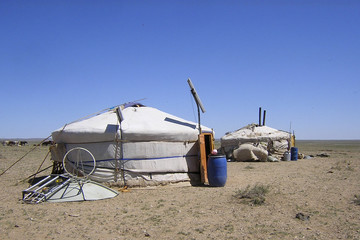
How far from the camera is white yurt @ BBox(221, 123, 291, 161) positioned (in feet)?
51.7

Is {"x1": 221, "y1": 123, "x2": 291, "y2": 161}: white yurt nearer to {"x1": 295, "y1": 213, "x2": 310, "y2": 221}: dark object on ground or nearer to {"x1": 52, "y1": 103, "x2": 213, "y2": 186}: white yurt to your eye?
{"x1": 52, "y1": 103, "x2": 213, "y2": 186}: white yurt

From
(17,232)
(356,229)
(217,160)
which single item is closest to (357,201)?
(356,229)

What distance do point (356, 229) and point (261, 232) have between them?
1339mm

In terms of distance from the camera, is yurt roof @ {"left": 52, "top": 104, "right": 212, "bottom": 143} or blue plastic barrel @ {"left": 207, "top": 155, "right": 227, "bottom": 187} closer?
yurt roof @ {"left": 52, "top": 104, "right": 212, "bottom": 143}

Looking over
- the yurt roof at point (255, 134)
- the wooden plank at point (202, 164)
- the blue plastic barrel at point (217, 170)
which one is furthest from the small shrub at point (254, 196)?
the yurt roof at point (255, 134)

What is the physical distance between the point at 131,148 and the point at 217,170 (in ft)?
7.00

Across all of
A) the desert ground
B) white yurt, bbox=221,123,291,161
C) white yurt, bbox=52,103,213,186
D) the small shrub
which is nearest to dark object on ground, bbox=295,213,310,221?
the desert ground

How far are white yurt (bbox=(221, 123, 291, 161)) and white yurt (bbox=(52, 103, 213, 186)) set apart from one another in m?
7.99

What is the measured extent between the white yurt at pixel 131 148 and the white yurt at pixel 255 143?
799 centimetres

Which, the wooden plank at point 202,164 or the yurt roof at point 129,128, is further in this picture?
the wooden plank at point 202,164

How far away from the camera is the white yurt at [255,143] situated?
15.8 metres

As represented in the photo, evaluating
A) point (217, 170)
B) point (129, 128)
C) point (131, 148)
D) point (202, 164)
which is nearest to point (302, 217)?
point (217, 170)

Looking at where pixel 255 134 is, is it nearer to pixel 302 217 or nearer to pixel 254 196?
pixel 254 196

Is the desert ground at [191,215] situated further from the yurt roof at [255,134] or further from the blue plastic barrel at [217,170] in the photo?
the yurt roof at [255,134]
